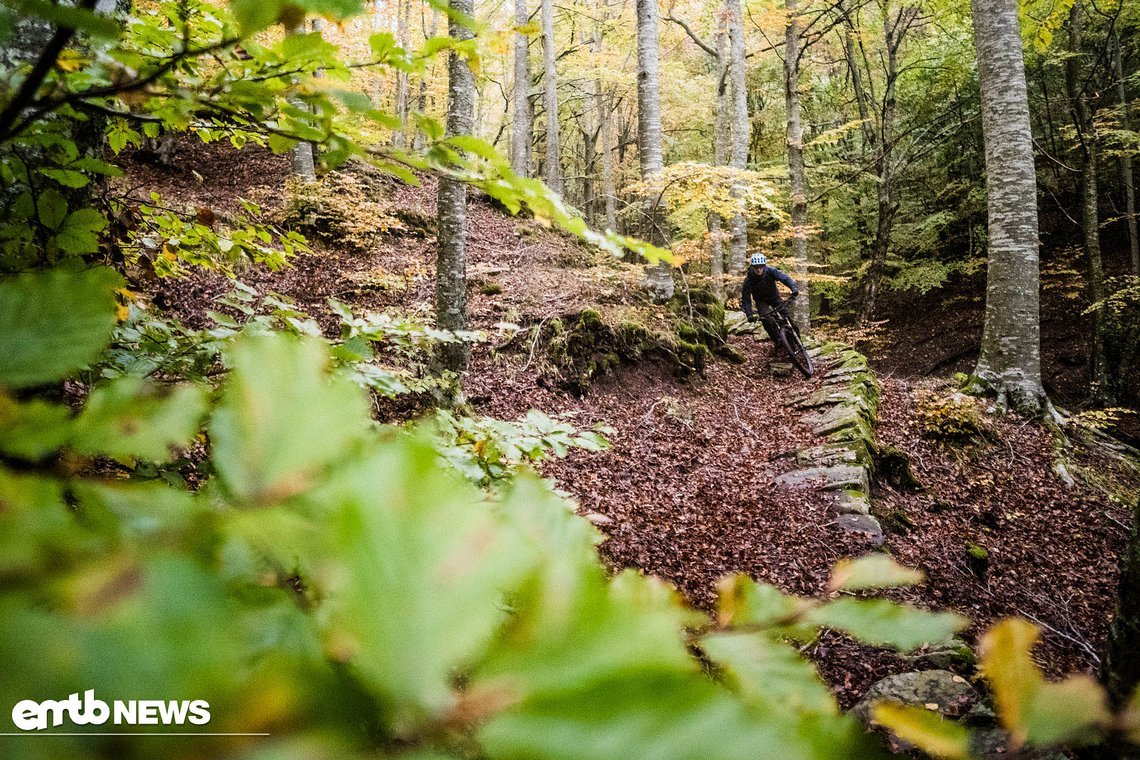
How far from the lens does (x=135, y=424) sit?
0.37 m

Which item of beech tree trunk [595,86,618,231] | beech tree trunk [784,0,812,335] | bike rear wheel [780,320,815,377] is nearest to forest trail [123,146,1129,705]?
bike rear wheel [780,320,815,377]

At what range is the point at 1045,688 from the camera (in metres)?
0.35

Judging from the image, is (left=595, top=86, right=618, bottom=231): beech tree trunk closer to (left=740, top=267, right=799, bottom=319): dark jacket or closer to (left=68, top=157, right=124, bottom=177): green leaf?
(left=740, top=267, right=799, bottom=319): dark jacket

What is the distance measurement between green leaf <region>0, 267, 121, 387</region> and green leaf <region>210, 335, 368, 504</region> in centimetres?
16

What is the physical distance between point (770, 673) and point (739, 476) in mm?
4902

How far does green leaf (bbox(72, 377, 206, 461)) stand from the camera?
0.36 metres

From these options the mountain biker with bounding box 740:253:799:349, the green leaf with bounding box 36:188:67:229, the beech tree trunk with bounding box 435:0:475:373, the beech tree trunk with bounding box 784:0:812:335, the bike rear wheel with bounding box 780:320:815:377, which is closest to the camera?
the green leaf with bounding box 36:188:67:229

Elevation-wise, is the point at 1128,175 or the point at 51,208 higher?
the point at 1128,175

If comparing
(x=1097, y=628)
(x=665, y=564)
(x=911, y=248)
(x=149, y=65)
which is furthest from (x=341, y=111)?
(x=911, y=248)

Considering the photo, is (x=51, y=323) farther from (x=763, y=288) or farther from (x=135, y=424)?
(x=763, y=288)

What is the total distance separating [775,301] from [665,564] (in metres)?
→ 5.74

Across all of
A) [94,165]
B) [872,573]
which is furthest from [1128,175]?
[94,165]

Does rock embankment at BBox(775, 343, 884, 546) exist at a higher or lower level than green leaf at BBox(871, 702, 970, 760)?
lower

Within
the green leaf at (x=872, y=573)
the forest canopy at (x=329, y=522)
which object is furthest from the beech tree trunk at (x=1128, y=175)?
the green leaf at (x=872, y=573)
